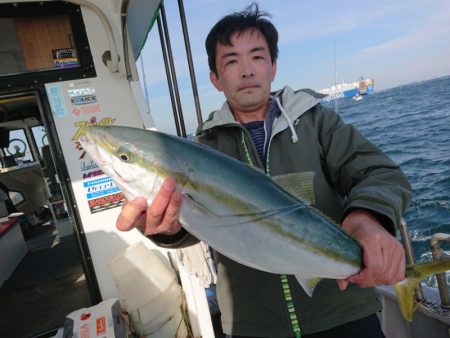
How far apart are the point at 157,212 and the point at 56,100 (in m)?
3.65

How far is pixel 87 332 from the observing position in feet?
11.6

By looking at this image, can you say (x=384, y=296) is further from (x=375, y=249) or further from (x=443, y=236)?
(x=375, y=249)

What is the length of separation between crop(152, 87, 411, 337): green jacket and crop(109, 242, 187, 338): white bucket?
1.91m

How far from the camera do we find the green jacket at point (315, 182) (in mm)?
1947

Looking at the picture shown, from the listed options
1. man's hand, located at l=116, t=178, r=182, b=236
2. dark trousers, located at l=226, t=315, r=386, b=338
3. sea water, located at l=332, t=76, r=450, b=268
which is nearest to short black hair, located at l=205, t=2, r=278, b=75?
man's hand, located at l=116, t=178, r=182, b=236

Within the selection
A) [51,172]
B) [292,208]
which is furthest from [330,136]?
[51,172]

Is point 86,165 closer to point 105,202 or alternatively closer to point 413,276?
point 105,202

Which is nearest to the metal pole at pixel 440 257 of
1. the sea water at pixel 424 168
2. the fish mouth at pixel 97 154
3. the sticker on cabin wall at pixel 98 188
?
the fish mouth at pixel 97 154

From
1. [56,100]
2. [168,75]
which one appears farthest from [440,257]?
[56,100]

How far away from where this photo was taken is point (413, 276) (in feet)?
5.56

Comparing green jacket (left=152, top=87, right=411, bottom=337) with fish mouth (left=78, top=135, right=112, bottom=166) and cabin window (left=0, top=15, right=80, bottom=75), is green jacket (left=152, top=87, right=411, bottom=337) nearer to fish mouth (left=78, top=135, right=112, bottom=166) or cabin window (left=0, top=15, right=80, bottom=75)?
fish mouth (left=78, top=135, right=112, bottom=166)

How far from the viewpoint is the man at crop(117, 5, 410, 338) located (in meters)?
1.58

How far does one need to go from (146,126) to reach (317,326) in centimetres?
333

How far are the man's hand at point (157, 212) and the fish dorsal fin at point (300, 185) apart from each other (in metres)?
0.53
